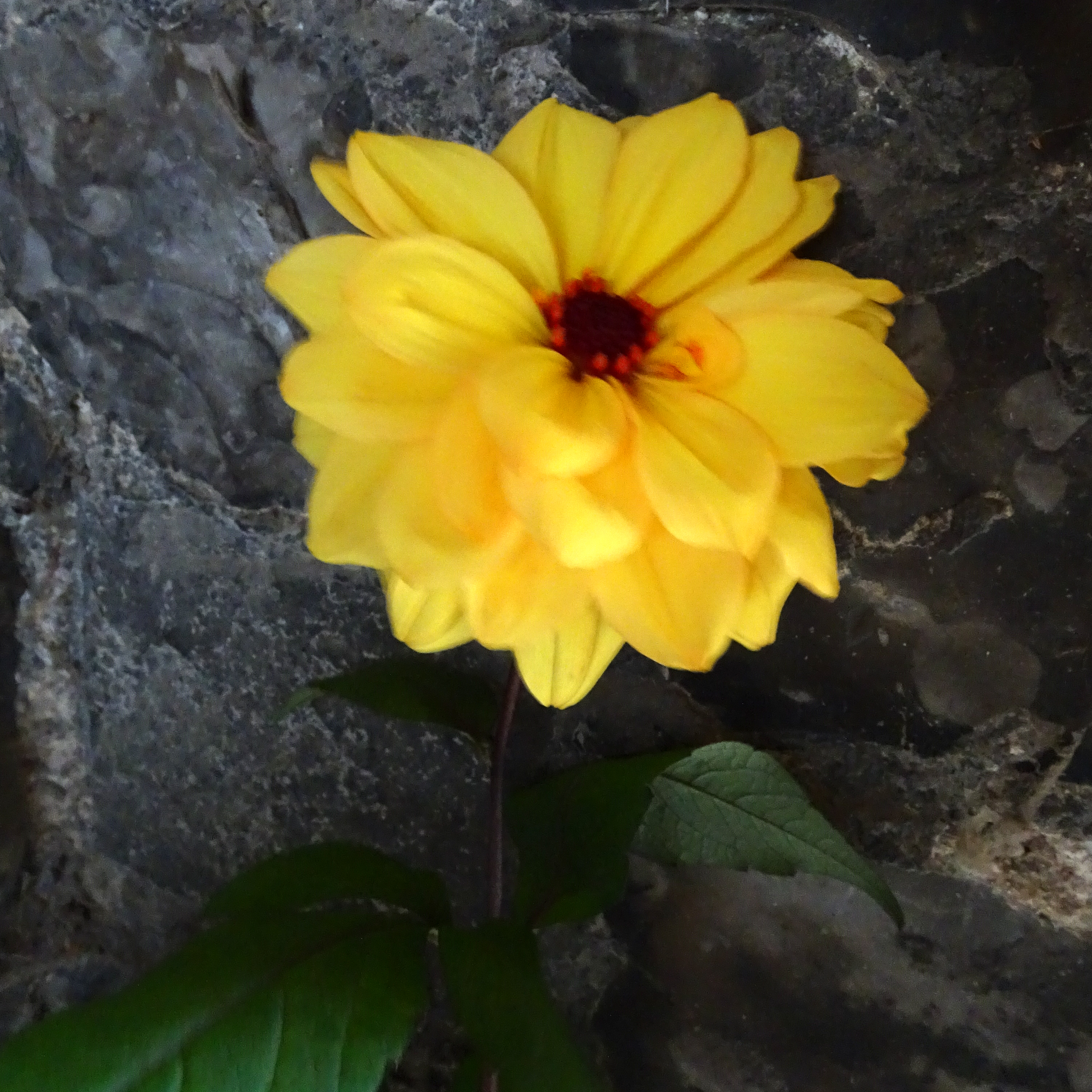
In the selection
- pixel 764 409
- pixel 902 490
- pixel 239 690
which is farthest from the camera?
pixel 239 690

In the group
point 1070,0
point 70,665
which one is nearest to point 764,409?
point 1070,0

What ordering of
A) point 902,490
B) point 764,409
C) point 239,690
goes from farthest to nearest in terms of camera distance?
point 239,690
point 902,490
point 764,409

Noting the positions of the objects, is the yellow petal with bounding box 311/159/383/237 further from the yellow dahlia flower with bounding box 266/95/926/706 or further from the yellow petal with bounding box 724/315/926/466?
the yellow petal with bounding box 724/315/926/466

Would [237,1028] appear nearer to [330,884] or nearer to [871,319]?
[330,884]

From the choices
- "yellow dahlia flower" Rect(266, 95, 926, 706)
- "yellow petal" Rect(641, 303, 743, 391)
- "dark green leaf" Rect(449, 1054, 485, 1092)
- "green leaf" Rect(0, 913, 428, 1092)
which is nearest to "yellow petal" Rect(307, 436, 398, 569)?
"yellow dahlia flower" Rect(266, 95, 926, 706)

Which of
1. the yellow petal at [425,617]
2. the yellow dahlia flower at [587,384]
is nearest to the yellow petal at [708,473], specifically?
the yellow dahlia flower at [587,384]

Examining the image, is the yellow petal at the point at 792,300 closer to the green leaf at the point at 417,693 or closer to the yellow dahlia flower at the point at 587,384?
the yellow dahlia flower at the point at 587,384

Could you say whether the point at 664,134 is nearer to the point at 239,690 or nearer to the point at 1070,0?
the point at 1070,0
